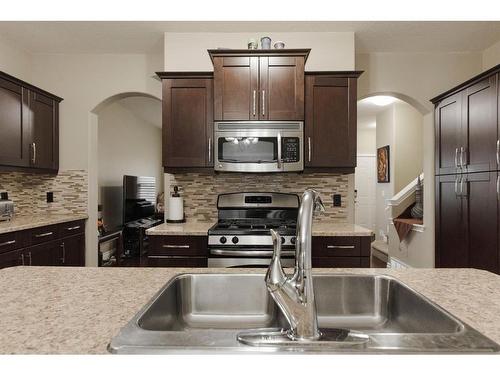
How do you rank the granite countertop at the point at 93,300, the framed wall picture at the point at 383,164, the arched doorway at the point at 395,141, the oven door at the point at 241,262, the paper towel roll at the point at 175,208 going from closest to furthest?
the granite countertop at the point at 93,300 → the oven door at the point at 241,262 → the paper towel roll at the point at 175,208 → the arched doorway at the point at 395,141 → the framed wall picture at the point at 383,164

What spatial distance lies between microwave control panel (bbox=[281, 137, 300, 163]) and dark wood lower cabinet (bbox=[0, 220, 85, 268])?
2104mm

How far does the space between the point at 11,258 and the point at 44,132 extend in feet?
4.65

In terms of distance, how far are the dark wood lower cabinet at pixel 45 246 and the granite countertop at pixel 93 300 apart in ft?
5.19

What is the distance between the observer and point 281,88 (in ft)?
9.43

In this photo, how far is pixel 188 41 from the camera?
3225 mm

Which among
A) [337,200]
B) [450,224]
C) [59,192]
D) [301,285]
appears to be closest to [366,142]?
[450,224]

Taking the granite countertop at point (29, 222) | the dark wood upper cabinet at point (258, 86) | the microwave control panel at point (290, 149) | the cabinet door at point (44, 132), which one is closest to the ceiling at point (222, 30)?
the dark wood upper cabinet at point (258, 86)

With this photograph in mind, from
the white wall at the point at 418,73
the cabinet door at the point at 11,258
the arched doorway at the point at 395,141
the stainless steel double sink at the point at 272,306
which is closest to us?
the stainless steel double sink at the point at 272,306

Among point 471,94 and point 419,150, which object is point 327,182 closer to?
point 471,94

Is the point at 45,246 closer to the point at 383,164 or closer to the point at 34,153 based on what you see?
the point at 34,153

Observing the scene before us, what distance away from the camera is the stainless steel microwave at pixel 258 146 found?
2863mm

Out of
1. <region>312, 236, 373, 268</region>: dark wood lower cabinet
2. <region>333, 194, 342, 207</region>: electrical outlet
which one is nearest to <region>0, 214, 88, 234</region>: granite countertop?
<region>312, 236, 373, 268</region>: dark wood lower cabinet

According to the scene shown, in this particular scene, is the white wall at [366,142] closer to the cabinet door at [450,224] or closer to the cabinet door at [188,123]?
the cabinet door at [450,224]

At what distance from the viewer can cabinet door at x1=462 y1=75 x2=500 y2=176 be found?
2.57m
